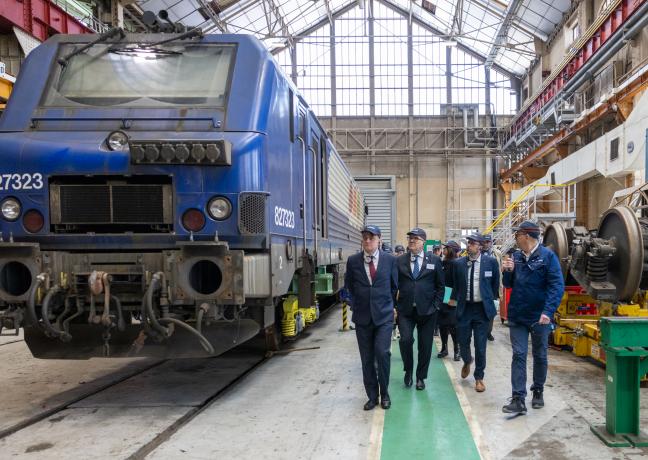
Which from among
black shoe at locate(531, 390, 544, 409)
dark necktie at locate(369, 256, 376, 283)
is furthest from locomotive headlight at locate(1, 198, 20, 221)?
black shoe at locate(531, 390, 544, 409)

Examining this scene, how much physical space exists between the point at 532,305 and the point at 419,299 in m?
1.18

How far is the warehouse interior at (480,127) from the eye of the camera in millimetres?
5277

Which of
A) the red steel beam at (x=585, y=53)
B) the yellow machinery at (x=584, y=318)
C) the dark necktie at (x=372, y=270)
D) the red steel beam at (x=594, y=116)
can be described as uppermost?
the red steel beam at (x=585, y=53)

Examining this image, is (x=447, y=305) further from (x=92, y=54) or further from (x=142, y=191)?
(x=92, y=54)

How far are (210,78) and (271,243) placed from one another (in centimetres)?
173

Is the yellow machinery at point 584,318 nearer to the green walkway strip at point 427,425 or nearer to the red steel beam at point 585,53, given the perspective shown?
the green walkway strip at point 427,425

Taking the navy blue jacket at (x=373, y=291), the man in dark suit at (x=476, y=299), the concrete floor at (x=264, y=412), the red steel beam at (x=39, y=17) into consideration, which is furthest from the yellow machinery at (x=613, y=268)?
the red steel beam at (x=39, y=17)

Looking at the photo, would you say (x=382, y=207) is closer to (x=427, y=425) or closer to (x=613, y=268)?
(x=613, y=268)

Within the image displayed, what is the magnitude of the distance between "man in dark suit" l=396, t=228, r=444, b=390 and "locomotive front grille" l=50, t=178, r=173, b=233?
261 centimetres

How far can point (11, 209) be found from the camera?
465cm

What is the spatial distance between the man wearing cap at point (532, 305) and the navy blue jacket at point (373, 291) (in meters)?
1.14

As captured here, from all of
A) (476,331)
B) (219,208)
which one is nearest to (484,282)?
(476,331)

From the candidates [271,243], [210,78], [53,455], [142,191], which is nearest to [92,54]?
[210,78]

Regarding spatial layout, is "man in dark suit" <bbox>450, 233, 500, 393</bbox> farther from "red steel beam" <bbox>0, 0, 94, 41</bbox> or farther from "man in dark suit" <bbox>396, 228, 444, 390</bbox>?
"red steel beam" <bbox>0, 0, 94, 41</bbox>
